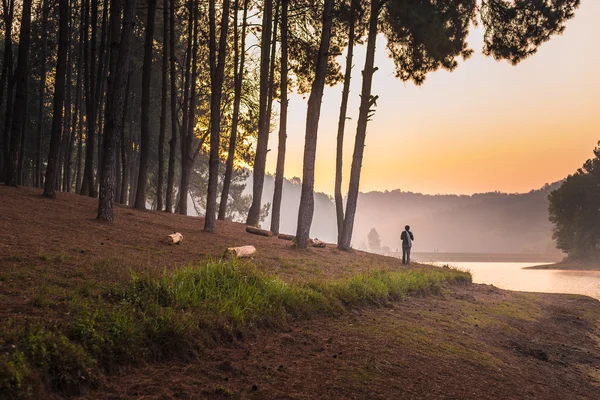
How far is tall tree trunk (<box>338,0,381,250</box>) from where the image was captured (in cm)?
2153

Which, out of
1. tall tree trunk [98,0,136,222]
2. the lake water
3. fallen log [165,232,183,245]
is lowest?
the lake water

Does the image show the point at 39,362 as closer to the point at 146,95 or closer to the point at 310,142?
the point at 310,142

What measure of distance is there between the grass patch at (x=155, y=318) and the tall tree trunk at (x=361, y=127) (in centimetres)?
1121

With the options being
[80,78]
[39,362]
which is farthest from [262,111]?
[39,362]

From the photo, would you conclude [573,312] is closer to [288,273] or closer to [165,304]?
[288,273]

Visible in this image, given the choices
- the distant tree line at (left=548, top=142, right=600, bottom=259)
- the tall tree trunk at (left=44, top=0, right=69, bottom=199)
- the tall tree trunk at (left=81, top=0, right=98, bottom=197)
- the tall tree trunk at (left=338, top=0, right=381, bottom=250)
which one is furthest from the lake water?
the distant tree line at (left=548, top=142, right=600, bottom=259)

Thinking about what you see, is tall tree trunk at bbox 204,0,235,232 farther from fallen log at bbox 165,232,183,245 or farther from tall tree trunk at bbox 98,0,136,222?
tall tree trunk at bbox 98,0,136,222

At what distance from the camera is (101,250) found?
10.4m

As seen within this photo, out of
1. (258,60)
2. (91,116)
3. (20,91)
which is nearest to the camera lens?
(20,91)

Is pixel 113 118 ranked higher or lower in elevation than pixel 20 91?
lower

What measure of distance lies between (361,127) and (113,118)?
11880mm

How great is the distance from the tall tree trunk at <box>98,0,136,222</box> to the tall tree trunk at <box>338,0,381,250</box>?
11.2 m

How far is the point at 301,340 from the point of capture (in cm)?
736

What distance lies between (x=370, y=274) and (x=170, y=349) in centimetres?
892
